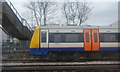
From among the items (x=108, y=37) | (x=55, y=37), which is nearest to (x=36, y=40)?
(x=55, y=37)

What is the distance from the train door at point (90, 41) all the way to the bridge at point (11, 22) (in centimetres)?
755

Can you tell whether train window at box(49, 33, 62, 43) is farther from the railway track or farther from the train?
the railway track

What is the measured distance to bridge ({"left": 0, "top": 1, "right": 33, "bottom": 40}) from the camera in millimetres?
22234

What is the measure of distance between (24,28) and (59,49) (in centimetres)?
932

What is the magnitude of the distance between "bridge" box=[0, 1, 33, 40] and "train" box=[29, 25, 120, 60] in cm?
382

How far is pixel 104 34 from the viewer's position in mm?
21094

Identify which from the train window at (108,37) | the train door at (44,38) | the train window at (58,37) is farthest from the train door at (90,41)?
the train door at (44,38)

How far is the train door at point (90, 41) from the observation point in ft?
68.1

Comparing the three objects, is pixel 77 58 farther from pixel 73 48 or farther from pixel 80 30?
pixel 80 30

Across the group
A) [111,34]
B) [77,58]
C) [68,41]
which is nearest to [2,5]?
[68,41]

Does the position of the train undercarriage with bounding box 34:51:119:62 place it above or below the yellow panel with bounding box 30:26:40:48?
below

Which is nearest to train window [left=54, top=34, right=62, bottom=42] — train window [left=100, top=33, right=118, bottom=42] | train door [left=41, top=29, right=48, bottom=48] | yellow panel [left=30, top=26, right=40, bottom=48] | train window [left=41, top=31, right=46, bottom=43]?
train door [left=41, top=29, right=48, bottom=48]

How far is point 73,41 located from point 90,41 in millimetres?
1457

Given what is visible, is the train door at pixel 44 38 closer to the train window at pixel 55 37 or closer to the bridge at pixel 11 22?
the train window at pixel 55 37
